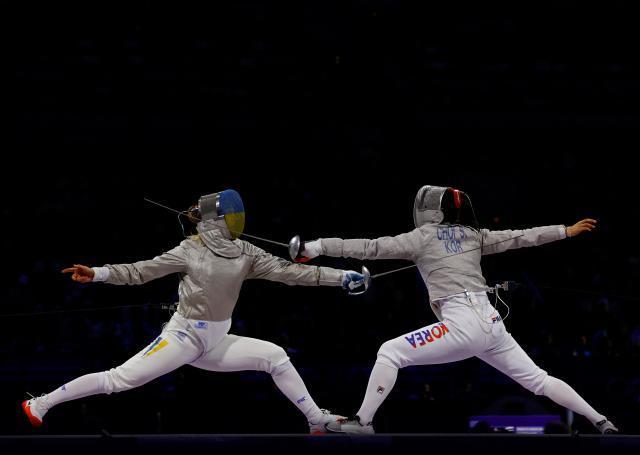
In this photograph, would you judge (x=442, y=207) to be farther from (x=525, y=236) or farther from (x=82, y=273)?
(x=82, y=273)

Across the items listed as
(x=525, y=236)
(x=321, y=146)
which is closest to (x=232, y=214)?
(x=525, y=236)

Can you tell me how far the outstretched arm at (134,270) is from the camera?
12.9 ft

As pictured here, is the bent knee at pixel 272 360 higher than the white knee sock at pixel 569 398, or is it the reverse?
the bent knee at pixel 272 360

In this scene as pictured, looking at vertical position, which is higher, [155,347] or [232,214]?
[232,214]

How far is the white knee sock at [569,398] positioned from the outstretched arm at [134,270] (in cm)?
175

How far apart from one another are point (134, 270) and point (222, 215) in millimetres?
483

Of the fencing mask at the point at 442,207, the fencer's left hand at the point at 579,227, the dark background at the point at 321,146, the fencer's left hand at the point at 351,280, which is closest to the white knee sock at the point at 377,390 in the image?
the fencer's left hand at the point at 351,280

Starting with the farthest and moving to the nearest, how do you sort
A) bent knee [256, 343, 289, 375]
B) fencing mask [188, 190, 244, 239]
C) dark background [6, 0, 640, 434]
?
dark background [6, 0, 640, 434] < fencing mask [188, 190, 244, 239] < bent knee [256, 343, 289, 375]

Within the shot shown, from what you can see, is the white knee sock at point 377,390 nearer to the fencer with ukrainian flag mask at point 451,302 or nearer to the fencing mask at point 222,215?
the fencer with ukrainian flag mask at point 451,302

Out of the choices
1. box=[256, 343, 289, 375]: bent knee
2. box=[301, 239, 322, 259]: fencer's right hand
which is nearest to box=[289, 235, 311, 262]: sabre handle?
box=[301, 239, 322, 259]: fencer's right hand

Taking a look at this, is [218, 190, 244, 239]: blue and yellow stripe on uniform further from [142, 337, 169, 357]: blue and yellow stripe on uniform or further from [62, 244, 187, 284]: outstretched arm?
[142, 337, 169, 357]: blue and yellow stripe on uniform

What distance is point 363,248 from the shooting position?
13.3 ft

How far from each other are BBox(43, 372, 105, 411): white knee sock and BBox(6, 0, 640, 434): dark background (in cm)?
247

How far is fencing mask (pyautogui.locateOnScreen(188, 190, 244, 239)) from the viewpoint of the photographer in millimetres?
4156
